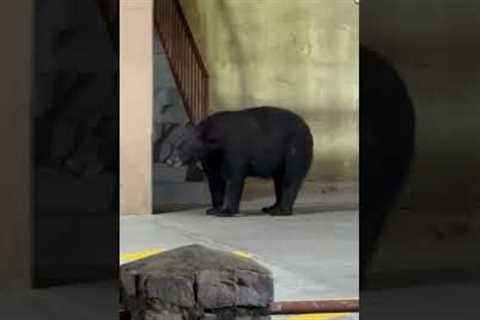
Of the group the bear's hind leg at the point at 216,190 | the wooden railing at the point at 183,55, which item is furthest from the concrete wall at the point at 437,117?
the wooden railing at the point at 183,55

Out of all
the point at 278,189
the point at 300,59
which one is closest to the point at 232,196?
the point at 278,189

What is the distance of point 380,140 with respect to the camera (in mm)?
2461

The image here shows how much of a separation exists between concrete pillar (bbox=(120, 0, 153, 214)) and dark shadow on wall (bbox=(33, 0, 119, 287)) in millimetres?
8224

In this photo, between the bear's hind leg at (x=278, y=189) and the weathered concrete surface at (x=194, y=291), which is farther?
the bear's hind leg at (x=278, y=189)

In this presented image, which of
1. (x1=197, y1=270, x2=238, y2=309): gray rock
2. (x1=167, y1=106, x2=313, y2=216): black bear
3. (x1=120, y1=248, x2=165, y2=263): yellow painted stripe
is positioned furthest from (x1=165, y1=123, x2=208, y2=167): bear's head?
Result: (x1=197, y1=270, x2=238, y2=309): gray rock

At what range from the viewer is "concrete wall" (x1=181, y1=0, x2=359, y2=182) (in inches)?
511

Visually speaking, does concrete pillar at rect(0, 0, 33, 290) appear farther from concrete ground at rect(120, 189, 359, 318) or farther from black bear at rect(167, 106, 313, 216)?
black bear at rect(167, 106, 313, 216)

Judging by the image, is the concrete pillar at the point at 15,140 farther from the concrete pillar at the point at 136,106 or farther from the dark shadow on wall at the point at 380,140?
the concrete pillar at the point at 136,106

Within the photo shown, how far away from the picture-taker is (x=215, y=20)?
42.6 ft

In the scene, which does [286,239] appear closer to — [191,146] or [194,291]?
[191,146]

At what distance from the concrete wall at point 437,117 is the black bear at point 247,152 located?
7.66 metres

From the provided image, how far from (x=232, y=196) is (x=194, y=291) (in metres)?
6.21

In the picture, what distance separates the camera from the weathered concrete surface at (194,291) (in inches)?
155

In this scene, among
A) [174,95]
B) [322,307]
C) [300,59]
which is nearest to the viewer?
[322,307]
